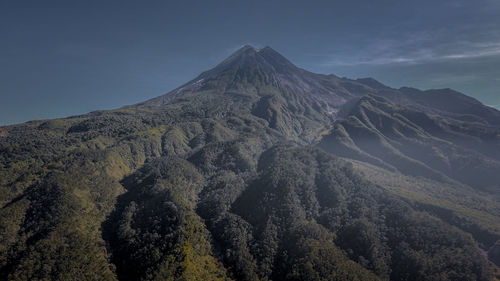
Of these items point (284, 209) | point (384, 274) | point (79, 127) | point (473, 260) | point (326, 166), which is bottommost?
point (384, 274)

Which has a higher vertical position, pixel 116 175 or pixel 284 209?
pixel 116 175

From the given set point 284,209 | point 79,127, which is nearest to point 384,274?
point 284,209

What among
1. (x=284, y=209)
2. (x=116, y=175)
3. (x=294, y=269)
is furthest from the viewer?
(x=116, y=175)

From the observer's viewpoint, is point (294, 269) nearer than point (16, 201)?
Yes

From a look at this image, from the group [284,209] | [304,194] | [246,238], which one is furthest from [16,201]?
[304,194]

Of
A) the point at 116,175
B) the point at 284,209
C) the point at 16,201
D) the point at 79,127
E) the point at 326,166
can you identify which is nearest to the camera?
the point at 16,201

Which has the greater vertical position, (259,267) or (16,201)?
(16,201)

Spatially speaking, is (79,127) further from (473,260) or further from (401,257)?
(473,260)

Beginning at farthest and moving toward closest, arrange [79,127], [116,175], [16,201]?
[79,127] < [116,175] < [16,201]

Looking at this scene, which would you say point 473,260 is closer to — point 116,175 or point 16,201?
point 116,175
